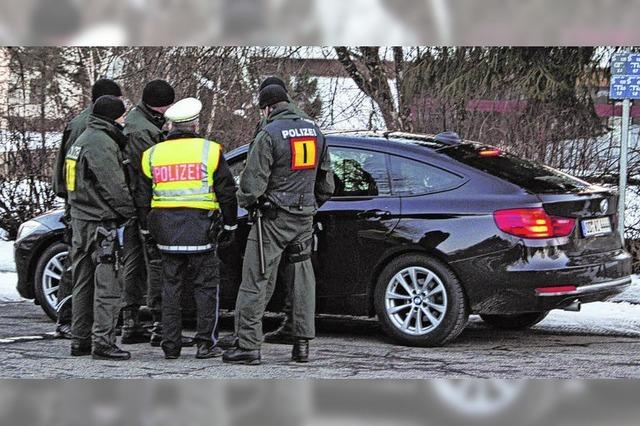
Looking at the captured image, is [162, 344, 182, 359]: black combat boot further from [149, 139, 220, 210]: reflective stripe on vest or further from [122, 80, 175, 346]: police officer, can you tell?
[149, 139, 220, 210]: reflective stripe on vest

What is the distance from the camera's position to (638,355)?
26.2 feet

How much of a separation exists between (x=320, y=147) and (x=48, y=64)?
270 inches

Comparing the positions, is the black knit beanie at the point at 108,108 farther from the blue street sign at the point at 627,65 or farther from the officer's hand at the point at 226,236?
the blue street sign at the point at 627,65

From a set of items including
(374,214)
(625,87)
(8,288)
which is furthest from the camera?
(8,288)

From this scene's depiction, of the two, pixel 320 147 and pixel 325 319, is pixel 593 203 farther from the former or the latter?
pixel 325 319

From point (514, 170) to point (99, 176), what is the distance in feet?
9.94

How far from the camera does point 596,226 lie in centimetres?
803

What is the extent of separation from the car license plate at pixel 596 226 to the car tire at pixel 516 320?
3.98 ft

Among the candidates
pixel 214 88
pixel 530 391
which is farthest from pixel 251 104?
pixel 530 391

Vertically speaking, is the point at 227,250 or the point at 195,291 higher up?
the point at 227,250

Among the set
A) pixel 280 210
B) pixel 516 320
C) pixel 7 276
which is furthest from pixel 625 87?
pixel 7 276

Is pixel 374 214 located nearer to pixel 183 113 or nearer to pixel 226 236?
pixel 226 236

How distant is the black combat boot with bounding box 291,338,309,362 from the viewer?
761 centimetres

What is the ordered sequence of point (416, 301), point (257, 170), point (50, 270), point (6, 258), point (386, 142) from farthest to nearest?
point (6, 258) → point (50, 270) → point (386, 142) → point (416, 301) → point (257, 170)
